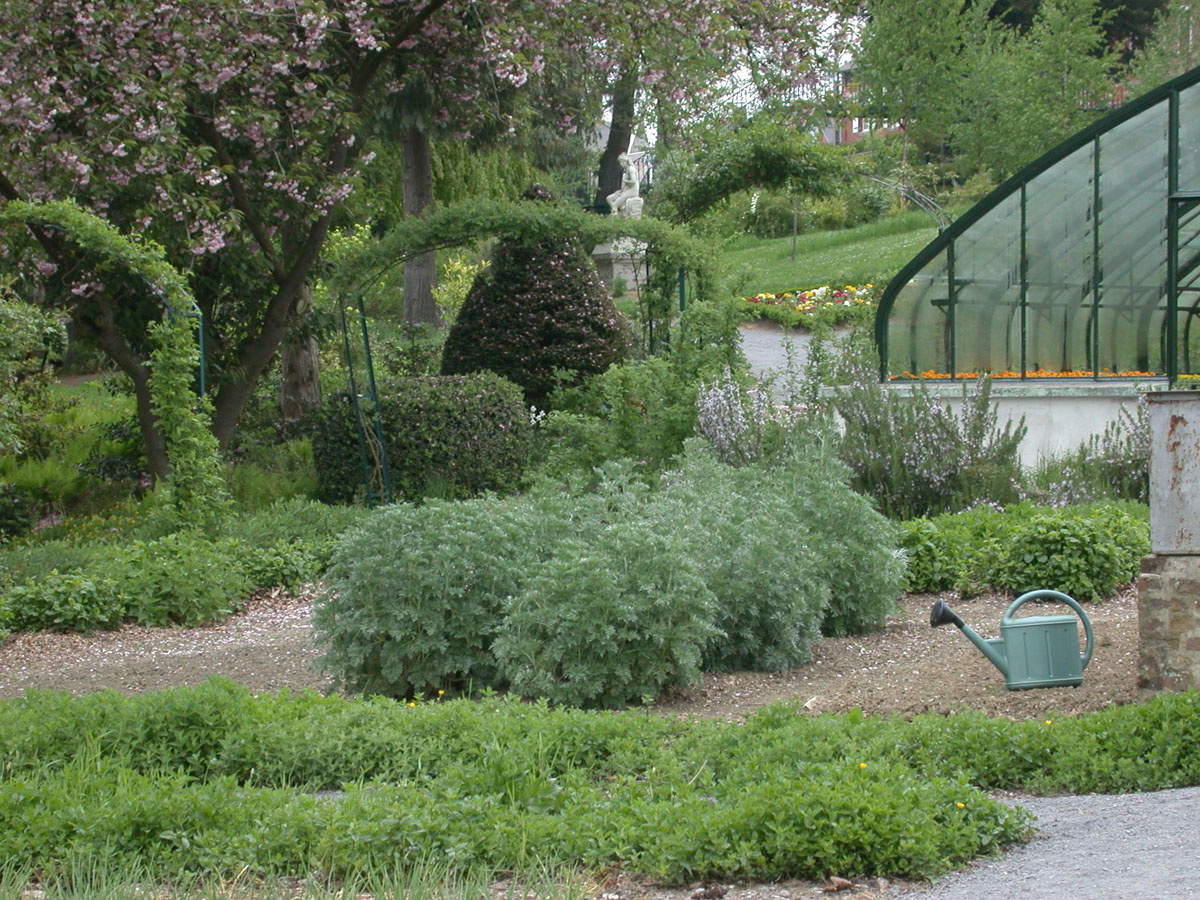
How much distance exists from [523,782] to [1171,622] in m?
2.30

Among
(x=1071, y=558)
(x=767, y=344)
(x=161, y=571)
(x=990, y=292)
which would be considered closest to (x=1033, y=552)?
(x=1071, y=558)

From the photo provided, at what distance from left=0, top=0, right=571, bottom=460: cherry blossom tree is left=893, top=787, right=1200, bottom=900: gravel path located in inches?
330

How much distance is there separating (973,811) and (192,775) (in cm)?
232

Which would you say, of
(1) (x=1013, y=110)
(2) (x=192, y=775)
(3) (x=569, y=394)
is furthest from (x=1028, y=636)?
(1) (x=1013, y=110)

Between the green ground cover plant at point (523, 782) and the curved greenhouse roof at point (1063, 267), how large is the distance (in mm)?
7666

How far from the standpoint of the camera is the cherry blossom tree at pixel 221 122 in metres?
9.64

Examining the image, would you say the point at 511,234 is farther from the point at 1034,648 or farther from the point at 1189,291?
the point at 1034,648

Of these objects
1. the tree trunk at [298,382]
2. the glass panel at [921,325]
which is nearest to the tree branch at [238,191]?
the tree trunk at [298,382]

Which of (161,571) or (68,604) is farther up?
(161,571)

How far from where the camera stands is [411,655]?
193 inches

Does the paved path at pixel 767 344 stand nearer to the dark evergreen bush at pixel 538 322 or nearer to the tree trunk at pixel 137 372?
A: the dark evergreen bush at pixel 538 322

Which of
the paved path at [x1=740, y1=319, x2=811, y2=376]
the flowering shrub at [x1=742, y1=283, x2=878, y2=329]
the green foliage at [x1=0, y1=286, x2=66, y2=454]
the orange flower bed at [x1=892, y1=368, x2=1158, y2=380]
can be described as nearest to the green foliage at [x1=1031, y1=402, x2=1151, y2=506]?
the orange flower bed at [x1=892, y1=368, x2=1158, y2=380]

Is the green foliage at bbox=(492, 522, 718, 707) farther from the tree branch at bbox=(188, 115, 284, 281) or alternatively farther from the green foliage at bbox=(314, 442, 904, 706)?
the tree branch at bbox=(188, 115, 284, 281)

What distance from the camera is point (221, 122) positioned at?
1027 cm
